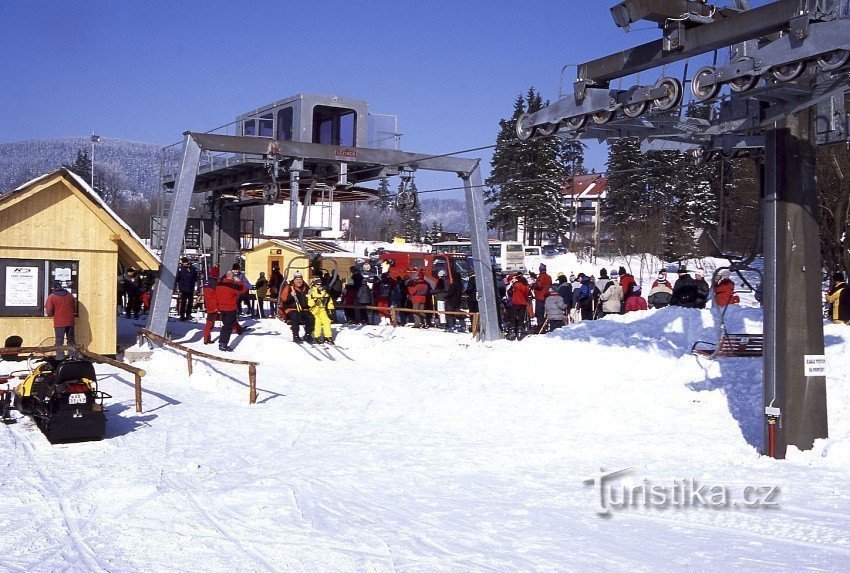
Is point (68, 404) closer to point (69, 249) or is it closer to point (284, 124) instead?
point (69, 249)

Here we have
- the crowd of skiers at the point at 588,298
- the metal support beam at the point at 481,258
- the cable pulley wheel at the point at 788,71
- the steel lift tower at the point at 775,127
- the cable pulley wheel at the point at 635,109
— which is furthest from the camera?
the metal support beam at the point at 481,258

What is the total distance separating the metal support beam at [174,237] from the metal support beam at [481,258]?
7.41 meters

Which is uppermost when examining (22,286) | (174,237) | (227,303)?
(174,237)

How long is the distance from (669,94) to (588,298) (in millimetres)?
13188

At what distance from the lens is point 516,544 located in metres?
7.93

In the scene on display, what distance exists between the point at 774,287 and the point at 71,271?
540 inches

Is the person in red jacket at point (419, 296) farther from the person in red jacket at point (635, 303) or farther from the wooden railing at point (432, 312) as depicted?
the person in red jacket at point (635, 303)

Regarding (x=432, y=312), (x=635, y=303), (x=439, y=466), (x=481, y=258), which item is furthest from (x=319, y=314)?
(x=439, y=466)

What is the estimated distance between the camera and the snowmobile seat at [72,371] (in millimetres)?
11406

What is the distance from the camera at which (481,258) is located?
77.0 ft

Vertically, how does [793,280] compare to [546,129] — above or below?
below

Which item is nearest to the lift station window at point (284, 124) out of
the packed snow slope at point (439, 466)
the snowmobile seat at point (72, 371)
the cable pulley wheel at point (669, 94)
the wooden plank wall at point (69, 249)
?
the wooden plank wall at point (69, 249)

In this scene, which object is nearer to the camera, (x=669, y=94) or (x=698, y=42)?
(x=698, y=42)

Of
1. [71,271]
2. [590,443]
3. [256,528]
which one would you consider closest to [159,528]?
[256,528]
